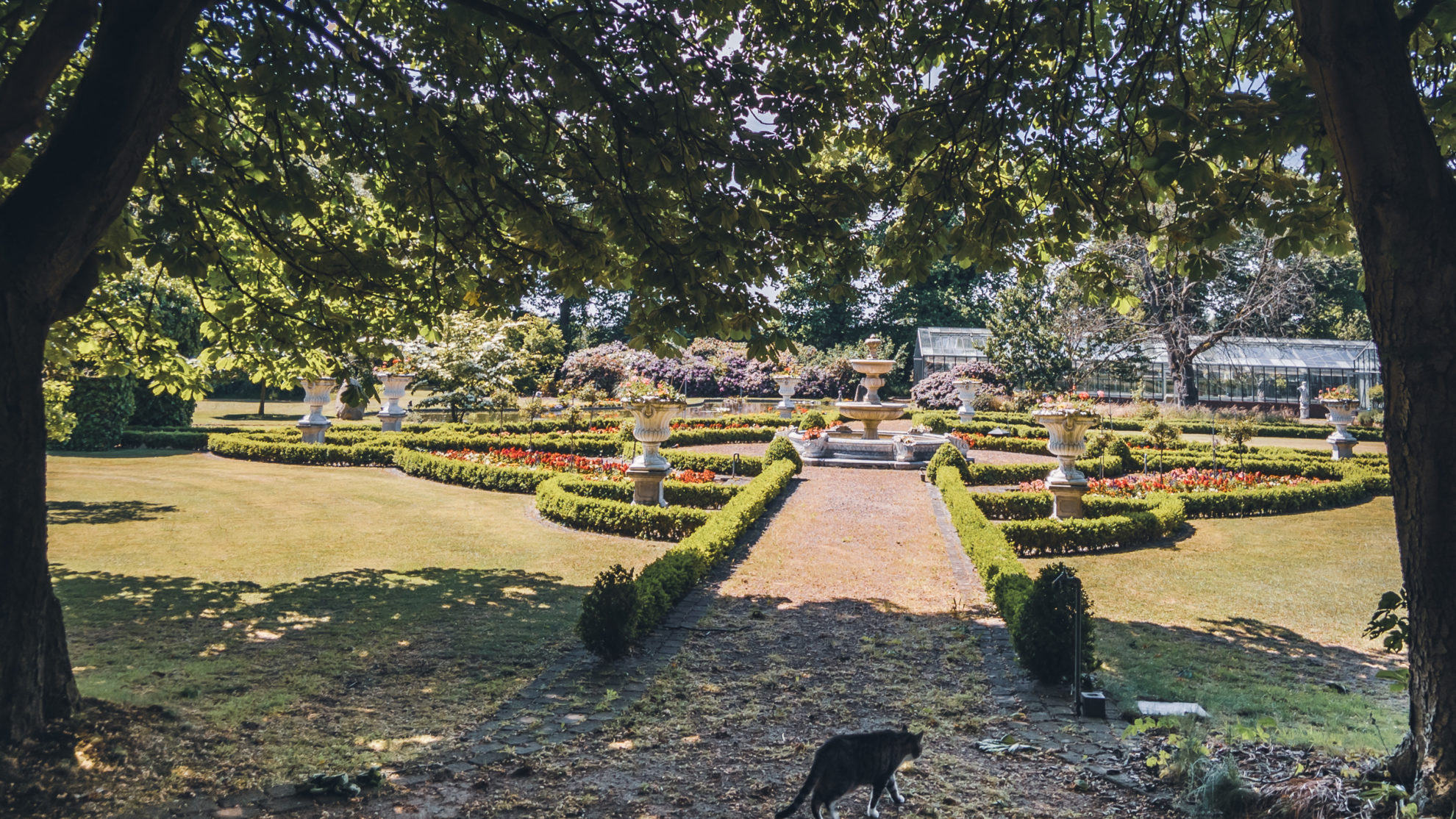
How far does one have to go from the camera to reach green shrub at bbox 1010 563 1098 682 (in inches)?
227

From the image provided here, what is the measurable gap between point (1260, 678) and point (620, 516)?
7.70 meters

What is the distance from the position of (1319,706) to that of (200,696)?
7.29 metres

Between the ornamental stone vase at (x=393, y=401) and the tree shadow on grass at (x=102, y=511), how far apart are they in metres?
9.15

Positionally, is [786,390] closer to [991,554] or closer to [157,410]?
[157,410]

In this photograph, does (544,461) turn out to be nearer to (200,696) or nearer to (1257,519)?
(200,696)

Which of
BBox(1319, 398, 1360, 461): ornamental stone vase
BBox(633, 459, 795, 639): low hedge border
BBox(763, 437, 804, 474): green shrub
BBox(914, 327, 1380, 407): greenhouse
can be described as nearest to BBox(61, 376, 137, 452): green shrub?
BBox(763, 437, 804, 474): green shrub

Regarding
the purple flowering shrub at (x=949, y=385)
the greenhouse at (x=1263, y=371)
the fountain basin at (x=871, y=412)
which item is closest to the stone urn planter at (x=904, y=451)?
the fountain basin at (x=871, y=412)

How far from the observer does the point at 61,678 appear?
13.8 ft

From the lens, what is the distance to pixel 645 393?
13.3 m

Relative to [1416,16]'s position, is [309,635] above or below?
below

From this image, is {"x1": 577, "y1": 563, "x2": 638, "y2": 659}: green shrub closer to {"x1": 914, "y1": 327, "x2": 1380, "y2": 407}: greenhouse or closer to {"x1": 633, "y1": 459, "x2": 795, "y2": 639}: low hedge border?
{"x1": 633, "y1": 459, "x2": 795, "y2": 639}: low hedge border

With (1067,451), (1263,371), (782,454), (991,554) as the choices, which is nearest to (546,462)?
(782,454)

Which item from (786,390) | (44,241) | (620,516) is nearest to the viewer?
(44,241)

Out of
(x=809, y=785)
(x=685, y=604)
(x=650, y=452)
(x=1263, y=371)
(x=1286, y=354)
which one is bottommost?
(x=685, y=604)
